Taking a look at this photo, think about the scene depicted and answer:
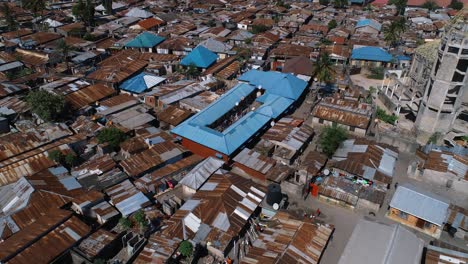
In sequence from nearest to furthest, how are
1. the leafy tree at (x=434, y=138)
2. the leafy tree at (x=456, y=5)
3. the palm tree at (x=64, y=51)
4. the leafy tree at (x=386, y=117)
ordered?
the leafy tree at (x=434, y=138) → the leafy tree at (x=386, y=117) → the palm tree at (x=64, y=51) → the leafy tree at (x=456, y=5)

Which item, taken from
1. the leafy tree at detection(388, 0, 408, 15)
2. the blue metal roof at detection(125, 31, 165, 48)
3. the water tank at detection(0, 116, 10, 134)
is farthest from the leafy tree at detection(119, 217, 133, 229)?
the leafy tree at detection(388, 0, 408, 15)

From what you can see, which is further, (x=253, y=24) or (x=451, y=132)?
(x=253, y=24)

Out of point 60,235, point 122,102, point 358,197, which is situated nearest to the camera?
point 60,235

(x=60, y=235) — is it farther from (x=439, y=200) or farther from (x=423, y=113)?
(x=423, y=113)

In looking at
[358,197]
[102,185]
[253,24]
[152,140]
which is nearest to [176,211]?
[102,185]

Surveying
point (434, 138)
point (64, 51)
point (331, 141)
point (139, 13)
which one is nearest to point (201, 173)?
Result: point (331, 141)

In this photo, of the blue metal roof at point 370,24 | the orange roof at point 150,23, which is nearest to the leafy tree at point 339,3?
the blue metal roof at point 370,24

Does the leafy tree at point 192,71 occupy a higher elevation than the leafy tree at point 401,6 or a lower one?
lower

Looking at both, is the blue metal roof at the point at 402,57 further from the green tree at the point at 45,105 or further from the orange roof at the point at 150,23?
the green tree at the point at 45,105
